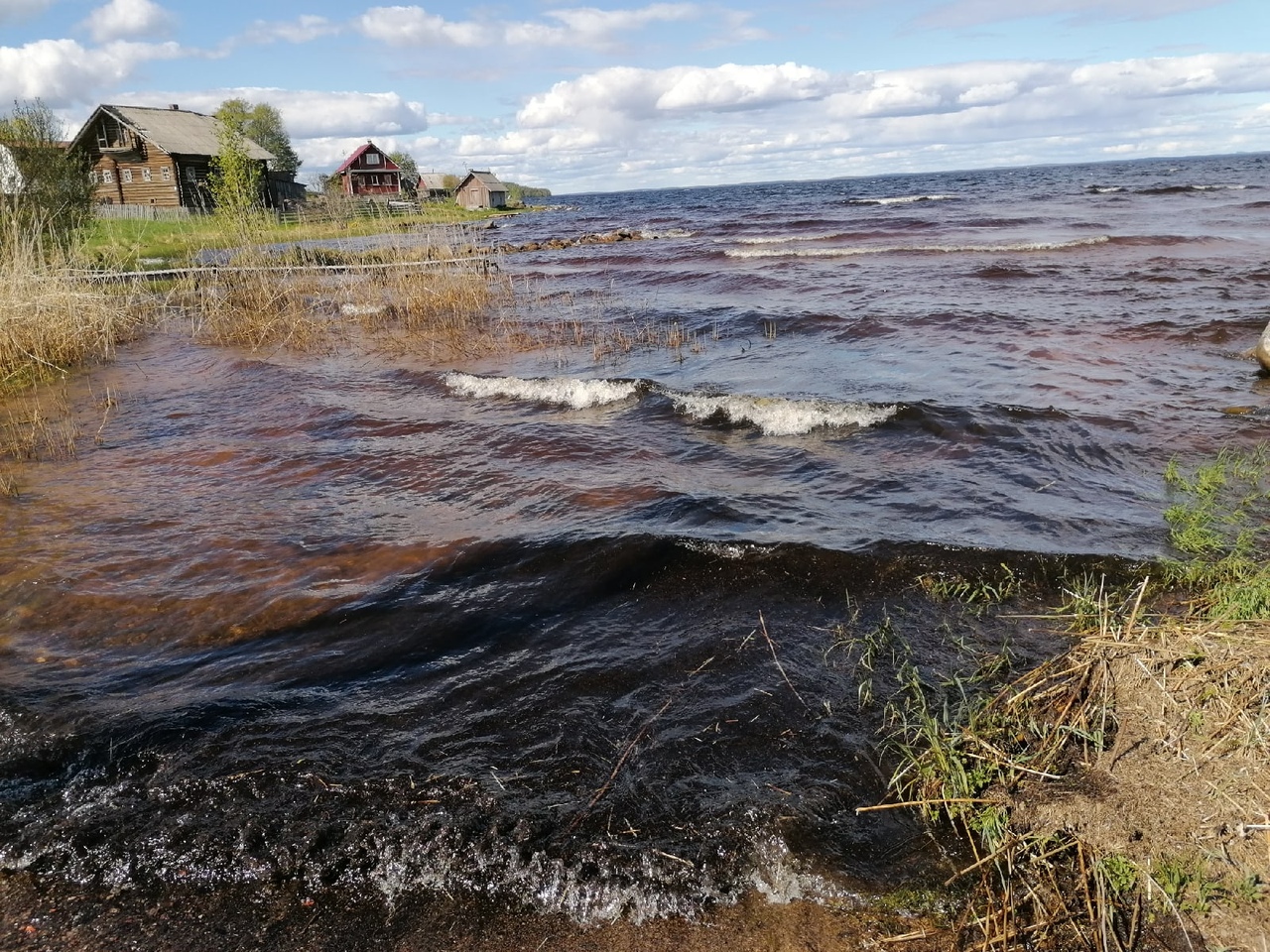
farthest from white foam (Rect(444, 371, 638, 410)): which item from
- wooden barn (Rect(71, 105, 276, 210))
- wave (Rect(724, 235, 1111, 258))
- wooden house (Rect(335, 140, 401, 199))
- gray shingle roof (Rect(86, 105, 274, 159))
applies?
wooden house (Rect(335, 140, 401, 199))

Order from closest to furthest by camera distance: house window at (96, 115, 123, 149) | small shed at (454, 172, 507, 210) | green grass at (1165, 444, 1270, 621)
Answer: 1. green grass at (1165, 444, 1270, 621)
2. house window at (96, 115, 123, 149)
3. small shed at (454, 172, 507, 210)

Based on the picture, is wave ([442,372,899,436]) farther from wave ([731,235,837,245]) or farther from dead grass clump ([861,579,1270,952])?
wave ([731,235,837,245])

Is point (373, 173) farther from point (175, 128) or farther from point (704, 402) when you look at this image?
point (704, 402)

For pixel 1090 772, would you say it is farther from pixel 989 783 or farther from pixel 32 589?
pixel 32 589

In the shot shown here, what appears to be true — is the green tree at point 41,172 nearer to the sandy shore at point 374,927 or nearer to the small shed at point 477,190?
the sandy shore at point 374,927

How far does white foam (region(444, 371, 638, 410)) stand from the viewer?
10656 millimetres

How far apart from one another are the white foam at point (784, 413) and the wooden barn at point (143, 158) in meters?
50.5

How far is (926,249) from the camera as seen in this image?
25484mm

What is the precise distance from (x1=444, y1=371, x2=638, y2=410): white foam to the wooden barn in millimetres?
47616

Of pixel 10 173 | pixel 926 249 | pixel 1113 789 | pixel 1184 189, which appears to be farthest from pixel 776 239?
pixel 1184 189

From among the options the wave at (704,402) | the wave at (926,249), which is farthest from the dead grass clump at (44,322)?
the wave at (926,249)

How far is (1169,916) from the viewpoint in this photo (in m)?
2.65

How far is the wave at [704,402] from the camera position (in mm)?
9055

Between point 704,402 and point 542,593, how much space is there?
491 centimetres
